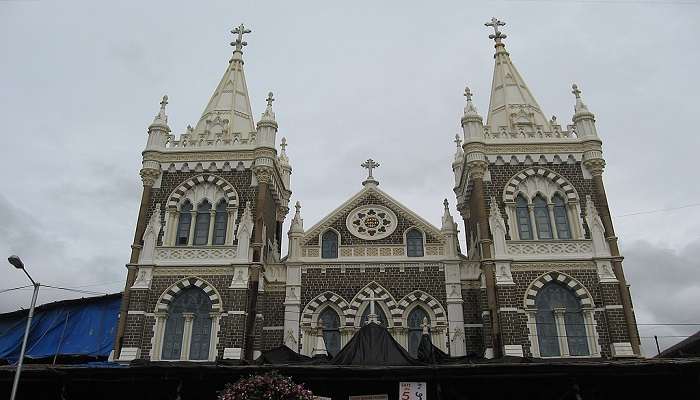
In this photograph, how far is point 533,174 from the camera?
2959 centimetres

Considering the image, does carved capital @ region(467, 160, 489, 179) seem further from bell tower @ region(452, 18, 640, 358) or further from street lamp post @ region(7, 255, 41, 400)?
street lamp post @ region(7, 255, 41, 400)

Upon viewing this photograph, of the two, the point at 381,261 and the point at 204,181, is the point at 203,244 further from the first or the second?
the point at 381,261

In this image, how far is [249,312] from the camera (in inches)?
1045

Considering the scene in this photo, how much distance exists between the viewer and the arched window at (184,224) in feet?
95.8

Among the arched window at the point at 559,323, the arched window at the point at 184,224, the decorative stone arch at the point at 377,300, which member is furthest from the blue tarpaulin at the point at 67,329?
the arched window at the point at 559,323

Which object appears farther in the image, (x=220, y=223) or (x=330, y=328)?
(x=220, y=223)

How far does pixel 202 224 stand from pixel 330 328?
810 centimetres

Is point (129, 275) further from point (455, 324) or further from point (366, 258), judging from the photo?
point (455, 324)

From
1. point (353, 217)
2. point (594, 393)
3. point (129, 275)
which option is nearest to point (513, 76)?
point (353, 217)

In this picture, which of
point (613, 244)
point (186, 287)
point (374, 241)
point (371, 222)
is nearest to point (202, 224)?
point (186, 287)

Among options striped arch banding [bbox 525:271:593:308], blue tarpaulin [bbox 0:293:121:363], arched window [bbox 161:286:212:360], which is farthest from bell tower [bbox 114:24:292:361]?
striped arch banding [bbox 525:271:593:308]

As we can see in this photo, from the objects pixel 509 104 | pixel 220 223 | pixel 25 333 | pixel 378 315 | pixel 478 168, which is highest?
pixel 509 104

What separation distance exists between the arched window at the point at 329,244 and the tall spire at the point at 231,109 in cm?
691

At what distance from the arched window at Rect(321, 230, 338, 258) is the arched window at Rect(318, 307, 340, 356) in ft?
8.73
